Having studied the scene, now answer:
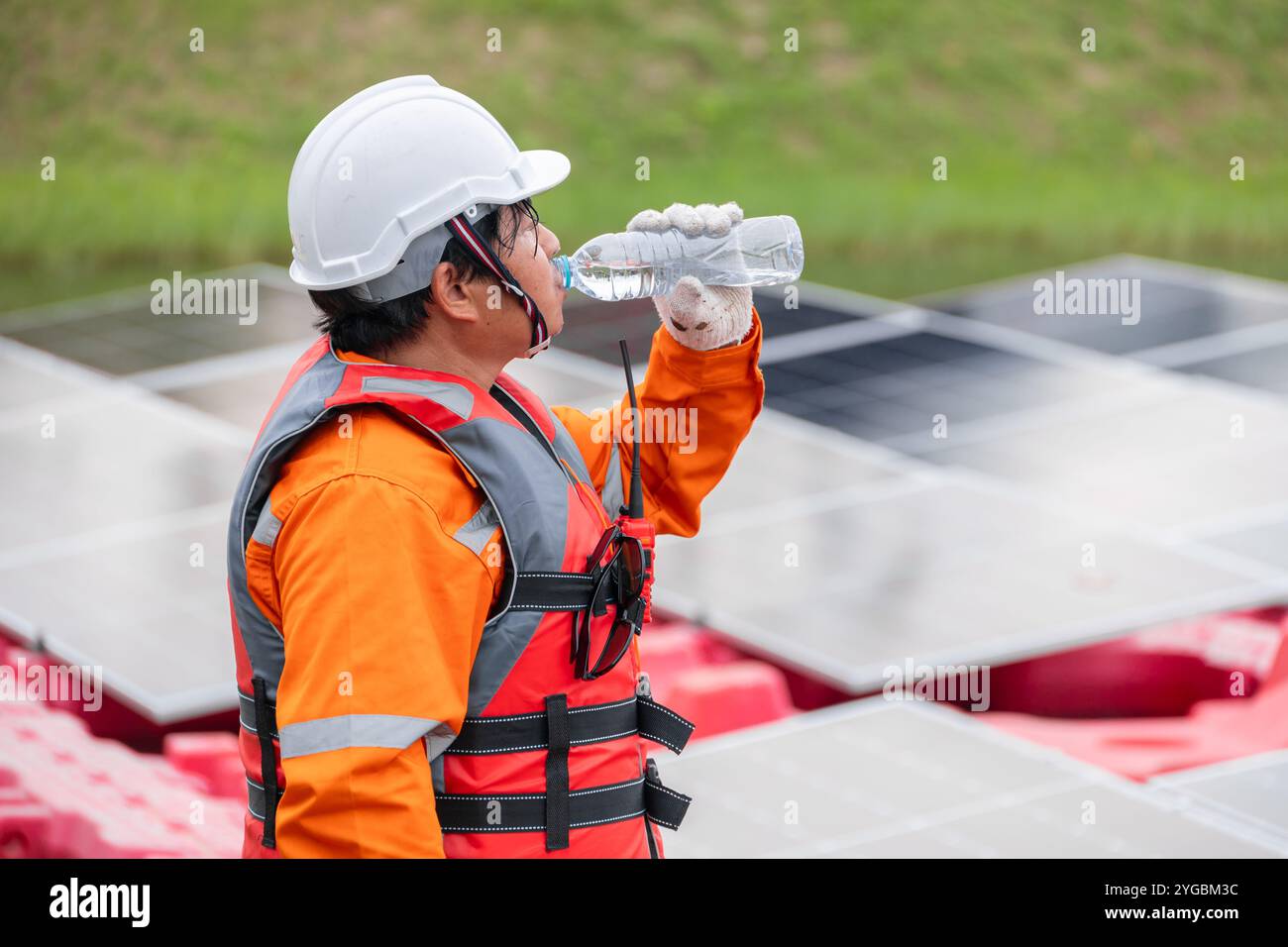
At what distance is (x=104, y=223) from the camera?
1734 centimetres

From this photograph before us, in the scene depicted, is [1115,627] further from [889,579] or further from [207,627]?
[207,627]

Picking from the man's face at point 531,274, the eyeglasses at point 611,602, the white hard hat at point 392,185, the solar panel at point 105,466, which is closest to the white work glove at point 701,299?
the man's face at point 531,274

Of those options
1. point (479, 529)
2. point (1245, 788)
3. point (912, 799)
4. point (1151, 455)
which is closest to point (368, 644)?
point (479, 529)

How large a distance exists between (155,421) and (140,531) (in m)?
2.04

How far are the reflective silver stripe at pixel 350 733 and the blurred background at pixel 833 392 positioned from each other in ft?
9.19

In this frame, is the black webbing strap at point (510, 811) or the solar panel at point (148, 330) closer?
the black webbing strap at point (510, 811)

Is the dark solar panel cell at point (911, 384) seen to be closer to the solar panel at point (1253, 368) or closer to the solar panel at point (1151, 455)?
the solar panel at point (1151, 455)

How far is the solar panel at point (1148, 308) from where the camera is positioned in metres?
12.9

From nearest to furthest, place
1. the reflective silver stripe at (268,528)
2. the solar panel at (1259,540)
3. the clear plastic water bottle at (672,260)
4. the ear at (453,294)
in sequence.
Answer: the reflective silver stripe at (268,528) < the ear at (453,294) < the clear plastic water bottle at (672,260) < the solar panel at (1259,540)

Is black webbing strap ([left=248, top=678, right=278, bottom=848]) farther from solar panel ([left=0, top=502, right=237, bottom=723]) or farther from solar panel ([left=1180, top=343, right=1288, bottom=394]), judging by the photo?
solar panel ([left=1180, top=343, right=1288, bottom=394])

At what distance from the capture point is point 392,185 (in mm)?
3225

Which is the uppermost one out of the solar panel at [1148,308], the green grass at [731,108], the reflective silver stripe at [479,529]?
the green grass at [731,108]

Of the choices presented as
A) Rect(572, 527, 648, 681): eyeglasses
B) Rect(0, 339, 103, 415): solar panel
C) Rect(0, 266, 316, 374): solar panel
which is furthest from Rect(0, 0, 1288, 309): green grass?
Rect(572, 527, 648, 681): eyeglasses

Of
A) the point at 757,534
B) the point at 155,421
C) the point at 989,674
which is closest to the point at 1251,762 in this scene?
the point at 989,674
